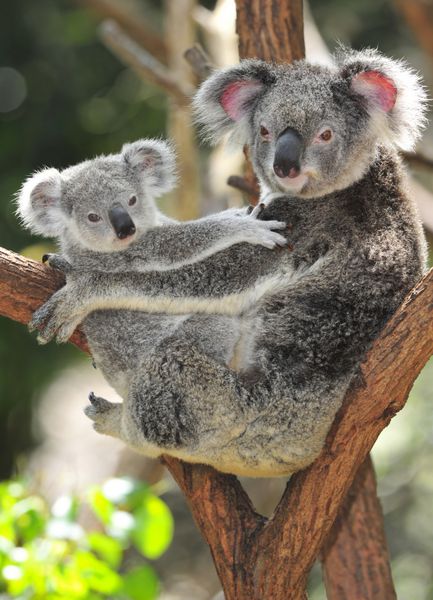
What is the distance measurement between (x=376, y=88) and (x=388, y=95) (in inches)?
2.4

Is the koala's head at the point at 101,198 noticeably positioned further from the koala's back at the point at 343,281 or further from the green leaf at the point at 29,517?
the green leaf at the point at 29,517

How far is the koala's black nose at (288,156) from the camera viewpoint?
12.3 ft

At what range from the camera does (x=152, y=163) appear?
4477 millimetres

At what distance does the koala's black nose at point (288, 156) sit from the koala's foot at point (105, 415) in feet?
4.26

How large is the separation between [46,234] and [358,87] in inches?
62.1

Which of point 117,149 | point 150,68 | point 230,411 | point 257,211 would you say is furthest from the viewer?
point 117,149

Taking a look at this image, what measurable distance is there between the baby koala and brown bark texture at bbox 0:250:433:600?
0.23 m

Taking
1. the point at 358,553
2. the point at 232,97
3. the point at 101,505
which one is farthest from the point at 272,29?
the point at 101,505

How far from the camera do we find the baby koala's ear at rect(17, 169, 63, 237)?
4230 millimetres

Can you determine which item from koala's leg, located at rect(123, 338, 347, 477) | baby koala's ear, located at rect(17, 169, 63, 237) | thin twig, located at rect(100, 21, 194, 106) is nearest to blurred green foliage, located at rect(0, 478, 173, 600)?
koala's leg, located at rect(123, 338, 347, 477)

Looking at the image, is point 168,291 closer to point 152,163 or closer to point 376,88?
point 152,163

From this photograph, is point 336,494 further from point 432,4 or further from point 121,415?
point 432,4

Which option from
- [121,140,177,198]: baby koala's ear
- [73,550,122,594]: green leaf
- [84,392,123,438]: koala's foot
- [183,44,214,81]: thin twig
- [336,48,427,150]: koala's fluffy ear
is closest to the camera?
[73,550,122,594]: green leaf

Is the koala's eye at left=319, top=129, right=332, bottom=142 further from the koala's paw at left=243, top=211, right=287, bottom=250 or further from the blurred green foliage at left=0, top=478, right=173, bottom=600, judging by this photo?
the blurred green foliage at left=0, top=478, right=173, bottom=600
